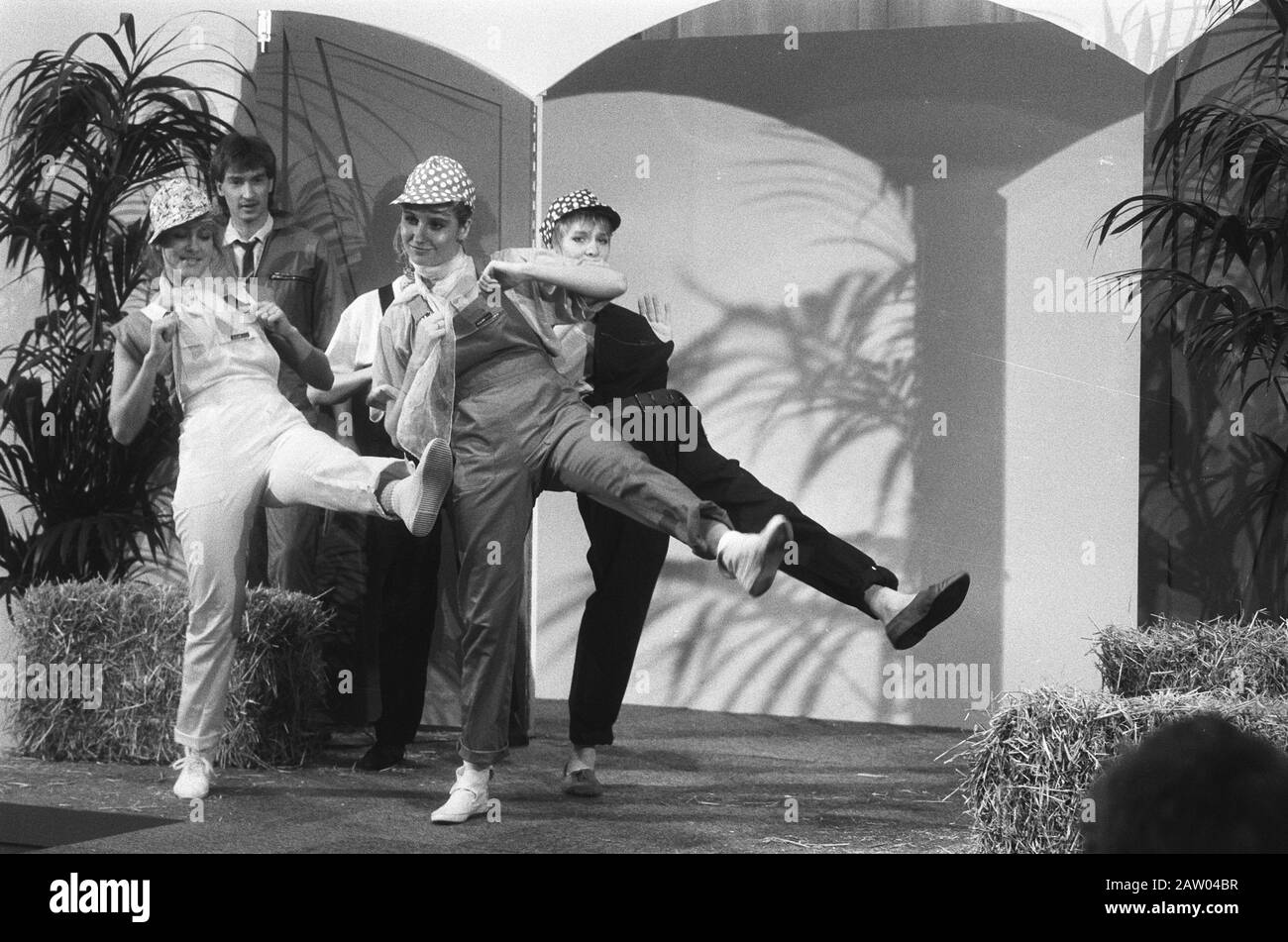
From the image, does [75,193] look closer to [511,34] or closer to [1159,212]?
[511,34]

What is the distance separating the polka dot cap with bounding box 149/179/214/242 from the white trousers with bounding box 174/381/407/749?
20.8 inches

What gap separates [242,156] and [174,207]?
17.3 inches

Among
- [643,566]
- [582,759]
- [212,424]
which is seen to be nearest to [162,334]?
[212,424]

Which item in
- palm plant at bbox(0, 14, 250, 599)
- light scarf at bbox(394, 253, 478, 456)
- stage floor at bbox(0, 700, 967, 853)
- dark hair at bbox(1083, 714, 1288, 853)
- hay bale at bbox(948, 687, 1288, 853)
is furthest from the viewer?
palm plant at bbox(0, 14, 250, 599)

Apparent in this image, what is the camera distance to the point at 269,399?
477cm

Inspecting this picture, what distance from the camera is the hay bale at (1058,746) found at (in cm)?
371

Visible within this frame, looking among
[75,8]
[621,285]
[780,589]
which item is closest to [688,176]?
[621,285]

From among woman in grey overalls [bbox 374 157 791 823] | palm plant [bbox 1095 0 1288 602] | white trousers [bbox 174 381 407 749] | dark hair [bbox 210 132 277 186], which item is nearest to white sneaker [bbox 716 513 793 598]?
woman in grey overalls [bbox 374 157 791 823]

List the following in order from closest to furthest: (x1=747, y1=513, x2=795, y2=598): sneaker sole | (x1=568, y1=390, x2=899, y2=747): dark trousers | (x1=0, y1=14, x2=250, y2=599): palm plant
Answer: (x1=747, y1=513, x2=795, y2=598): sneaker sole
(x1=568, y1=390, x2=899, y2=747): dark trousers
(x1=0, y1=14, x2=250, y2=599): palm plant

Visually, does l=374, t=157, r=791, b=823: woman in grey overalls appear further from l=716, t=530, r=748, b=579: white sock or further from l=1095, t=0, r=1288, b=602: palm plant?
l=1095, t=0, r=1288, b=602: palm plant

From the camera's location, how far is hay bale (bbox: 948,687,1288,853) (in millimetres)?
3715

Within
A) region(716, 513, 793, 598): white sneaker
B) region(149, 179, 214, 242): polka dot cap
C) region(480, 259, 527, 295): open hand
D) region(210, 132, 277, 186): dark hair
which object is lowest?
region(716, 513, 793, 598): white sneaker

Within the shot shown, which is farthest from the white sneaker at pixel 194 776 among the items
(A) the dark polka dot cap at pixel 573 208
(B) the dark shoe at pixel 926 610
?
(B) the dark shoe at pixel 926 610

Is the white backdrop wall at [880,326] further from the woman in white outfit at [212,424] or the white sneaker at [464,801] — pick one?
the woman in white outfit at [212,424]
